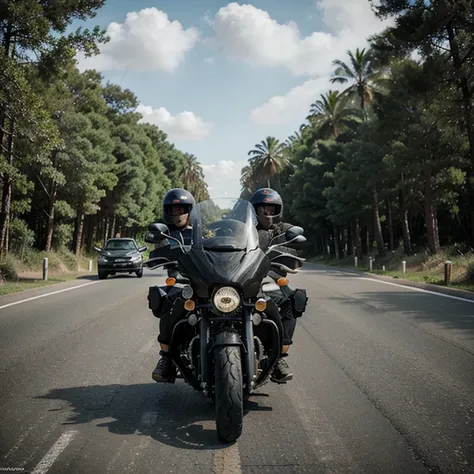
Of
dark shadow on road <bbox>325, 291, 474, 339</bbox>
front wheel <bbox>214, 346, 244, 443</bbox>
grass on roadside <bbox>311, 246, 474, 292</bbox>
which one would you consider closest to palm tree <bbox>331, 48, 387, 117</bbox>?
grass on roadside <bbox>311, 246, 474, 292</bbox>

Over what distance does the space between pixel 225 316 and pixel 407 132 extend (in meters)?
29.0

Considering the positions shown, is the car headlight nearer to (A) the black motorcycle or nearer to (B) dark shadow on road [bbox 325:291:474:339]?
(A) the black motorcycle

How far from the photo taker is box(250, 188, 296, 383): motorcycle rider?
5.18 m

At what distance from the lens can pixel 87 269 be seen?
34375mm

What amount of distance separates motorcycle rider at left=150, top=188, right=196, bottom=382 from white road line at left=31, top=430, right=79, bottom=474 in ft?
3.26

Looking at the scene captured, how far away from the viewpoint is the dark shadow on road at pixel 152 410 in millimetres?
4262

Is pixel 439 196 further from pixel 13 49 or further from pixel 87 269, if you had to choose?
pixel 13 49

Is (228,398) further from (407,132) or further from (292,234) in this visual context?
(407,132)

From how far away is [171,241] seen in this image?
5.28 metres

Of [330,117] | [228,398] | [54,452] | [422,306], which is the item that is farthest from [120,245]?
[330,117]

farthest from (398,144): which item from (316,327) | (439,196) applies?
(316,327)

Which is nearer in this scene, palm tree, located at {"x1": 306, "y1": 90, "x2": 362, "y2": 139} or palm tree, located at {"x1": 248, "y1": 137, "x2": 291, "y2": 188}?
palm tree, located at {"x1": 306, "y1": 90, "x2": 362, "y2": 139}

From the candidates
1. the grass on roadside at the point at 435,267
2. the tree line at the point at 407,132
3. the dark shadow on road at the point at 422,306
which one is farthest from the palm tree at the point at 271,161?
the dark shadow on road at the point at 422,306

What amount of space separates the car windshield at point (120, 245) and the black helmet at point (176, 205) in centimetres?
2078
